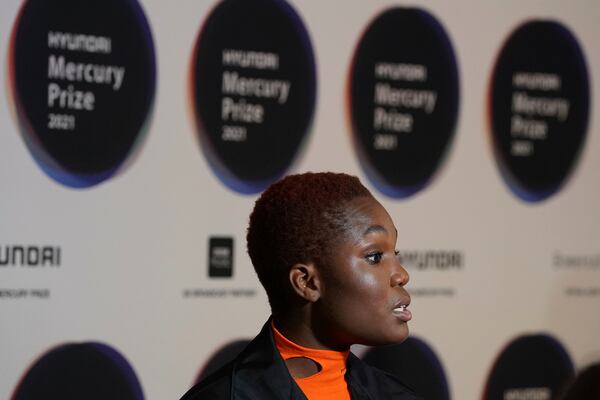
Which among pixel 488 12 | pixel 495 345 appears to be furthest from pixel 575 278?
pixel 488 12

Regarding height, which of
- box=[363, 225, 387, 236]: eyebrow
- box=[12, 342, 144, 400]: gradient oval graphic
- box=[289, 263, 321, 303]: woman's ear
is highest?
box=[363, 225, 387, 236]: eyebrow

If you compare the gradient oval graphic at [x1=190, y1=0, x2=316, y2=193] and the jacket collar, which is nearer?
the jacket collar

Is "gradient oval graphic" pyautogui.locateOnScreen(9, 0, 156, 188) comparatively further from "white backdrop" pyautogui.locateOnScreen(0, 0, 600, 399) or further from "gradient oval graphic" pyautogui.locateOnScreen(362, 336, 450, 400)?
"gradient oval graphic" pyautogui.locateOnScreen(362, 336, 450, 400)

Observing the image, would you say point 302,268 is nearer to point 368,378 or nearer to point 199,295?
point 368,378

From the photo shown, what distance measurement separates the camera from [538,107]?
3094mm

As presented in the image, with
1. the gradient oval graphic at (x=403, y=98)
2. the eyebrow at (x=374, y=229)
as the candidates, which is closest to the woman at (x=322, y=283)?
the eyebrow at (x=374, y=229)

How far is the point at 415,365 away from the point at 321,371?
1.15 meters

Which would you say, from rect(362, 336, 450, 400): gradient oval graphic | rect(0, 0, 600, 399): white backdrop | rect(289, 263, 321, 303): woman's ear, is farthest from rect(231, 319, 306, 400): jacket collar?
rect(362, 336, 450, 400): gradient oval graphic

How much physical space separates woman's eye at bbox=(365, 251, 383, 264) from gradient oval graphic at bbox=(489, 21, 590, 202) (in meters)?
1.32

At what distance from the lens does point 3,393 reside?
2373 mm

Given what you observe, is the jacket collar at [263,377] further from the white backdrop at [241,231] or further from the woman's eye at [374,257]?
the white backdrop at [241,231]

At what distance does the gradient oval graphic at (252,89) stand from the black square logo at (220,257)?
0.14 meters

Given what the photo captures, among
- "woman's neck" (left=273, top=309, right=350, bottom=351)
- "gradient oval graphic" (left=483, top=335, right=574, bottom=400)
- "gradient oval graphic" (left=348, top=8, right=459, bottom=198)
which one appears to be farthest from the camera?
"gradient oval graphic" (left=483, top=335, right=574, bottom=400)

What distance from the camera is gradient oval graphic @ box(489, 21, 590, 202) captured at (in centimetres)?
305
